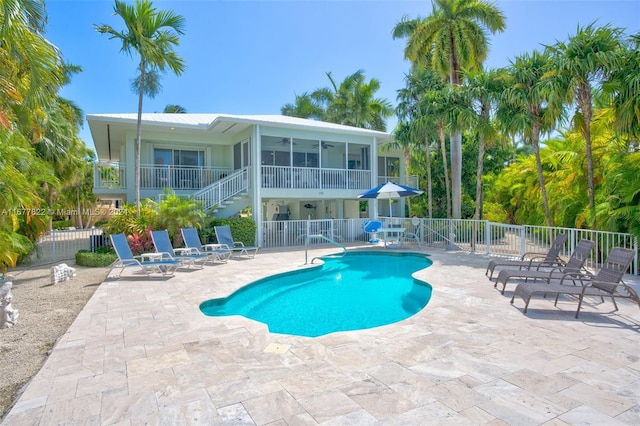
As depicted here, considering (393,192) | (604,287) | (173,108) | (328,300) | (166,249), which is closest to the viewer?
(604,287)

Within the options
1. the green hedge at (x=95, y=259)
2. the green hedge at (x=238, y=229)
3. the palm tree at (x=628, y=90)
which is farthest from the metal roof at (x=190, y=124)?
the palm tree at (x=628, y=90)

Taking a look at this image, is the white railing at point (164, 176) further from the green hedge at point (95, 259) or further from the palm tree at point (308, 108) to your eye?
the palm tree at point (308, 108)

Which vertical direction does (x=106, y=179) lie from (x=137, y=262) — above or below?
above

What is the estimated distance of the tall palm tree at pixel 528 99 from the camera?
1126 centimetres

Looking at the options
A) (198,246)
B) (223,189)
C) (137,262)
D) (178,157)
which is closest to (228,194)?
(223,189)

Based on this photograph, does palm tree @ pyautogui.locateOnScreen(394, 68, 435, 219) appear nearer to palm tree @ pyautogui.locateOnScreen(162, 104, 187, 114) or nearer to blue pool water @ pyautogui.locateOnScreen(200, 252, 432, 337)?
blue pool water @ pyautogui.locateOnScreen(200, 252, 432, 337)

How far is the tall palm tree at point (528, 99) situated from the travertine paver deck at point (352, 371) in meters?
7.41

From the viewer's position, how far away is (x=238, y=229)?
13977 millimetres

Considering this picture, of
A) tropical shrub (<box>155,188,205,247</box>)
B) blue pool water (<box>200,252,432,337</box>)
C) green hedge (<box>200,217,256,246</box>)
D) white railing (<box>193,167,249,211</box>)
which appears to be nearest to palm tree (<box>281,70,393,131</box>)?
white railing (<box>193,167,249,211</box>)

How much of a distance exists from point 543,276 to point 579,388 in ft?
13.0

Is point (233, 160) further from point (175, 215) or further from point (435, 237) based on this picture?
point (435, 237)

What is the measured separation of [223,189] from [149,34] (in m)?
6.18

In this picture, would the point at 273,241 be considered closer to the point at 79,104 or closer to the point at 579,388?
the point at 579,388

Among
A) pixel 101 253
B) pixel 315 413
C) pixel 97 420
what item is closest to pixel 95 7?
pixel 101 253
